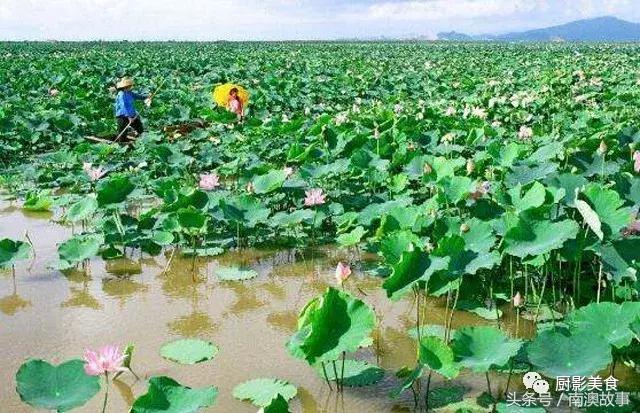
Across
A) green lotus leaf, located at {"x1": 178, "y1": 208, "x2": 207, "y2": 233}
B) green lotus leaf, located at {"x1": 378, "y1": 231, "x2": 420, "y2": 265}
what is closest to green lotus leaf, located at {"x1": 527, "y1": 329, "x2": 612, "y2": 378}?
green lotus leaf, located at {"x1": 378, "y1": 231, "x2": 420, "y2": 265}

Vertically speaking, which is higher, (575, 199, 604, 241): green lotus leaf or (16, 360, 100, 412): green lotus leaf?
(575, 199, 604, 241): green lotus leaf

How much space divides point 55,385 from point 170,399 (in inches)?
12.8

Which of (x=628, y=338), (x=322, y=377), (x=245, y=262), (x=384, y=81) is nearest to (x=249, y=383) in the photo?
(x=322, y=377)

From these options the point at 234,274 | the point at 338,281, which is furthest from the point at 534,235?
the point at 234,274

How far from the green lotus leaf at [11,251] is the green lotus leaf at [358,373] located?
5.60ft

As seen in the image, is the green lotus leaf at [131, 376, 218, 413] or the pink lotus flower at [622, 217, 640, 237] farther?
the pink lotus flower at [622, 217, 640, 237]

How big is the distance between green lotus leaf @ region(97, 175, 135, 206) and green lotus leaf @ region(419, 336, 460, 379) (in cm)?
231

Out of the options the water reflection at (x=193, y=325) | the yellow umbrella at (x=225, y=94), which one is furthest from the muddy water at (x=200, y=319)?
the yellow umbrella at (x=225, y=94)

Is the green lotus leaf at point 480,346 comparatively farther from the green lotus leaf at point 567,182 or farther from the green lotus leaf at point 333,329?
the green lotus leaf at point 567,182

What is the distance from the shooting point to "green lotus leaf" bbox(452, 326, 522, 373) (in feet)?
6.28

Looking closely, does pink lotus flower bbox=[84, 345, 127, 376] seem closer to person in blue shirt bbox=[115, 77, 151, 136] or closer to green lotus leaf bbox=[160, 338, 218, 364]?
green lotus leaf bbox=[160, 338, 218, 364]

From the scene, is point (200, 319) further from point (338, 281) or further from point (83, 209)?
point (83, 209)

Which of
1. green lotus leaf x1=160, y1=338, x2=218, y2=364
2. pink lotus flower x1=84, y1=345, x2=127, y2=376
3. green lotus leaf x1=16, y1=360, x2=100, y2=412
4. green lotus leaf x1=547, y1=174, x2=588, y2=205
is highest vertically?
green lotus leaf x1=547, y1=174, x2=588, y2=205

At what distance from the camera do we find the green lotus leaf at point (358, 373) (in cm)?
224
